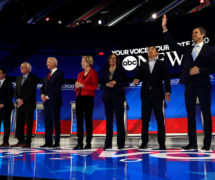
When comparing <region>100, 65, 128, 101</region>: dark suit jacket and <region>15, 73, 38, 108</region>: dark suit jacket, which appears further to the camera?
<region>15, 73, 38, 108</region>: dark suit jacket

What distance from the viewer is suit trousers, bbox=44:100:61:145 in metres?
3.93

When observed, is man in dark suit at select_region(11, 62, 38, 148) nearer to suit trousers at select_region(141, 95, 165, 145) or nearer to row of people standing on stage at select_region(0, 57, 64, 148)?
Result: row of people standing on stage at select_region(0, 57, 64, 148)

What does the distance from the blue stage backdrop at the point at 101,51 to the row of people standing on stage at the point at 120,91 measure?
11.0ft

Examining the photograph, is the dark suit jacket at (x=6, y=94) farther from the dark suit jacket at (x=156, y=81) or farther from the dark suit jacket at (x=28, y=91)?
the dark suit jacket at (x=156, y=81)

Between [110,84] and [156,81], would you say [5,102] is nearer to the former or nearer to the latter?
[110,84]

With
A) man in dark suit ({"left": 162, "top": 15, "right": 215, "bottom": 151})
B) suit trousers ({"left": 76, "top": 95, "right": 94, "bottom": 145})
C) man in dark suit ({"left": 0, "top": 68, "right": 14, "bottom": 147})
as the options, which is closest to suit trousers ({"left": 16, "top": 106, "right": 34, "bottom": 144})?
man in dark suit ({"left": 0, "top": 68, "right": 14, "bottom": 147})

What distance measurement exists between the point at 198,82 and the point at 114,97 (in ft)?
3.59

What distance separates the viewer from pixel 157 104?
3.46m

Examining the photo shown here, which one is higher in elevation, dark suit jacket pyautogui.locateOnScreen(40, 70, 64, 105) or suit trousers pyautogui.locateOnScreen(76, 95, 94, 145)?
dark suit jacket pyautogui.locateOnScreen(40, 70, 64, 105)

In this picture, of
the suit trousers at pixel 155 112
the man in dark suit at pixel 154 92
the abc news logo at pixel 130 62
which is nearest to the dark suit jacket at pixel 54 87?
the man in dark suit at pixel 154 92

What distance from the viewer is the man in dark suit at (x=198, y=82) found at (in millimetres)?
3088

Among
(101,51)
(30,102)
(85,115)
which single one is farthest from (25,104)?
(101,51)

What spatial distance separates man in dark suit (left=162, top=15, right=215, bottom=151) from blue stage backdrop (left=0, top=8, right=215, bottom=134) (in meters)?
3.67

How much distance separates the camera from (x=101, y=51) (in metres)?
8.06
